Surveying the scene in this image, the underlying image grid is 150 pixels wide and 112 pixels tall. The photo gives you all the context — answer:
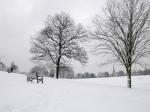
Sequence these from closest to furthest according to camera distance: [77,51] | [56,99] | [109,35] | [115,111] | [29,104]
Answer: [115,111]
[29,104]
[56,99]
[109,35]
[77,51]

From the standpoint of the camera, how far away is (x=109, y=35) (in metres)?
18.7

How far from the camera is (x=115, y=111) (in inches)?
294

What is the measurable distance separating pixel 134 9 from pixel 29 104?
1500 cm

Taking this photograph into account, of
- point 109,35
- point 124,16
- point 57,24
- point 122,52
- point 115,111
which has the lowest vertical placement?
point 115,111

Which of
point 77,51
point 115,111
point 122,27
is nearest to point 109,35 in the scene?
point 122,27

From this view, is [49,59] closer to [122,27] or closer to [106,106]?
[122,27]

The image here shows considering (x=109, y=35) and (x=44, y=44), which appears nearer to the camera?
(x=109, y=35)

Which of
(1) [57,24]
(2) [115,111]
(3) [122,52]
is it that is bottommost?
(2) [115,111]

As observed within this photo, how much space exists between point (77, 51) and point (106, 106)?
20.4 m

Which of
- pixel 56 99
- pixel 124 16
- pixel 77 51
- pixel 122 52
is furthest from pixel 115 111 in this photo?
pixel 77 51

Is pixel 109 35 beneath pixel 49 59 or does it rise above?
above

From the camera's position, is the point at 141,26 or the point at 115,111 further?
the point at 141,26

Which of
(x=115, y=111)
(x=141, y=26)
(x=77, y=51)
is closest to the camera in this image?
(x=115, y=111)

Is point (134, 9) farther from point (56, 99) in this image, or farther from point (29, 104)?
point (29, 104)
